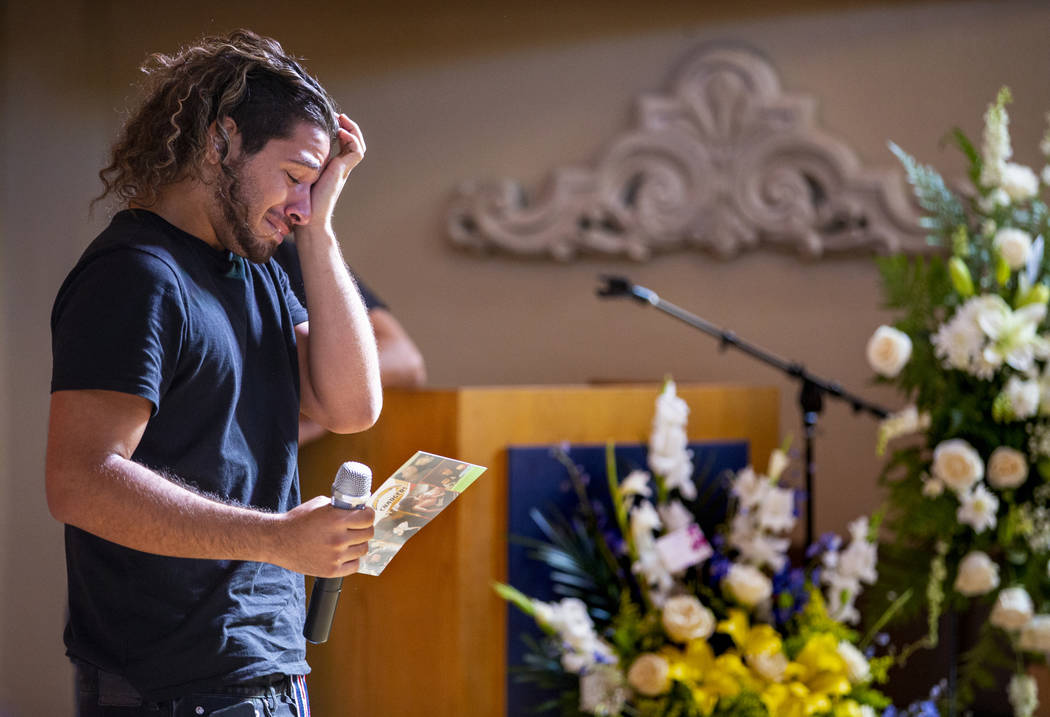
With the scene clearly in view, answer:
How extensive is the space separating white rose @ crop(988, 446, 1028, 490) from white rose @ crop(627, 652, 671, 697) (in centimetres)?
81

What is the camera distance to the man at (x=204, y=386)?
0.77 m

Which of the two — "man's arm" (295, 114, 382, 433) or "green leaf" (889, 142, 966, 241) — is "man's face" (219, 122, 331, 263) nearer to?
"man's arm" (295, 114, 382, 433)

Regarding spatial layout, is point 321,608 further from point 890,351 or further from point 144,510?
point 890,351

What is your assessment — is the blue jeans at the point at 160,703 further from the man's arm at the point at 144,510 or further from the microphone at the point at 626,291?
the microphone at the point at 626,291

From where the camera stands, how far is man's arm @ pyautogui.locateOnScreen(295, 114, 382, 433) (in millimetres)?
847

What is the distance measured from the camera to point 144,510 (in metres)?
0.75

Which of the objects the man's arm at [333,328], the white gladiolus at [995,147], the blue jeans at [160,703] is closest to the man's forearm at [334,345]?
the man's arm at [333,328]

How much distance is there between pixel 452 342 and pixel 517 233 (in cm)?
43

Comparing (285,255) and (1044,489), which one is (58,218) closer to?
(285,255)

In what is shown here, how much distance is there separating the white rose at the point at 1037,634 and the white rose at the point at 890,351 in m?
0.62

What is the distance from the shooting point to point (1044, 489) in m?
2.29

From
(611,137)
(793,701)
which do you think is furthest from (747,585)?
(611,137)

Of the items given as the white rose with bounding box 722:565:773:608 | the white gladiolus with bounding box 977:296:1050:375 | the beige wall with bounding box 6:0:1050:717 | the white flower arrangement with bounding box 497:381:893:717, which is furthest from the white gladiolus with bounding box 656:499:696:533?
the beige wall with bounding box 6:0:1050:717

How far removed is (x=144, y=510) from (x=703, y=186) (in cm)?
306
